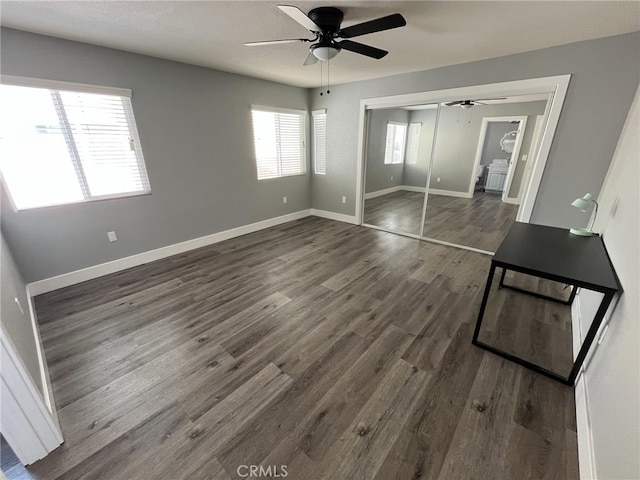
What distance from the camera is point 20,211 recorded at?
2457 mm

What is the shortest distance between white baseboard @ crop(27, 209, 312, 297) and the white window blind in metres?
4.74

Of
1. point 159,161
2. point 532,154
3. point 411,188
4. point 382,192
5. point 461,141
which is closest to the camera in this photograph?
point 159,161

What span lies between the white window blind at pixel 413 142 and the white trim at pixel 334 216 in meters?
3.63

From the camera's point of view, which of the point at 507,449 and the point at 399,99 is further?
the point at 399,99

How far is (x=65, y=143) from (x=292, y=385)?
126 inches

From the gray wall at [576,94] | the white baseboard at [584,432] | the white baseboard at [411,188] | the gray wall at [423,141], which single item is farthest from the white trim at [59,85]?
the white baseboard at [411,188]

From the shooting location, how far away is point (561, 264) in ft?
5.40

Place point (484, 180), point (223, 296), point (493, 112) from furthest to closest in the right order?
point (484, 180) < point (493, 112) < point (223, 296)

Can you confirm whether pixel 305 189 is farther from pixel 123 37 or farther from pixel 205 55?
pixel 123 37

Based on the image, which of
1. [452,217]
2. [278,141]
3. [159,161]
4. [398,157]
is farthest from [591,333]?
[398,157]

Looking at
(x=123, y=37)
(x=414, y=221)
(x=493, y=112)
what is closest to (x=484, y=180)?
(x=493, y=112)

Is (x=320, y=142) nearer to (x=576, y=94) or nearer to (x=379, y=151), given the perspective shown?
(x=379, y=151)

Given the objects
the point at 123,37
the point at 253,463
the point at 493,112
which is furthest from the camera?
the point at 493,112

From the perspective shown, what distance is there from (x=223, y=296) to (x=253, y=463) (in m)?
1.62
